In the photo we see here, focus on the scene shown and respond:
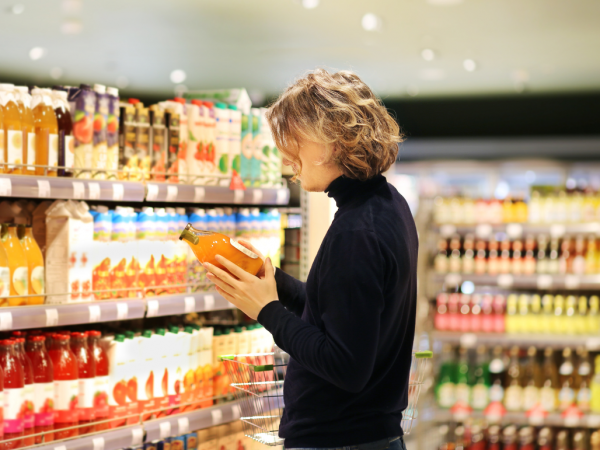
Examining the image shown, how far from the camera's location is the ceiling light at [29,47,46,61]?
5953mm

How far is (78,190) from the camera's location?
2.31 m

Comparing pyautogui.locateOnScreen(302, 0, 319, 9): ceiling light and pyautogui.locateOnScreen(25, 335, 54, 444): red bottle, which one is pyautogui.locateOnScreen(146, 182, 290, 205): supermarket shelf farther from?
pyautogui.locateOnScreen(302, 0, 319, 9): ceiling light

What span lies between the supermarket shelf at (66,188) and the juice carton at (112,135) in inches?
4.1

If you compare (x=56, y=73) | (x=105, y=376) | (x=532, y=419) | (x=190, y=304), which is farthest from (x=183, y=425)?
(x=56, y=73)

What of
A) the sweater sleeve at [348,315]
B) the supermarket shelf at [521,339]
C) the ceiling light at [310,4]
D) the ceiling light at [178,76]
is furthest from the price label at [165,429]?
the ceiling light at [178,76]

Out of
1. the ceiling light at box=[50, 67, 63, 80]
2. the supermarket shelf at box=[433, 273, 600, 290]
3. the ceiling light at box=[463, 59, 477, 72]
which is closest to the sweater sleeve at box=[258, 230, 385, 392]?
the supermarket shelf at box=[433, 273, 600, 290]

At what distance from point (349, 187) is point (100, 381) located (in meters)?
1.55

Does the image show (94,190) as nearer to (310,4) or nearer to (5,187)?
(5,187)

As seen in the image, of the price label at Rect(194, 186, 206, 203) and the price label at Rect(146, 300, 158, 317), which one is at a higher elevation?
the price label at Rect(194, 186, 206, 203)

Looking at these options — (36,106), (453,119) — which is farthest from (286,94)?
(453,119)

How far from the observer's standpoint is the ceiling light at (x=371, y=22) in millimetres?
4699

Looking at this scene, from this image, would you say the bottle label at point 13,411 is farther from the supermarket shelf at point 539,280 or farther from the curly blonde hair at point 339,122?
the supermarket shelf at point 539,280

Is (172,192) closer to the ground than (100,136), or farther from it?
closer to the ground

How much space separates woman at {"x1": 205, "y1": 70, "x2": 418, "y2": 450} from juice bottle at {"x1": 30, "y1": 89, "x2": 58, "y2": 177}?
44.5 inches
